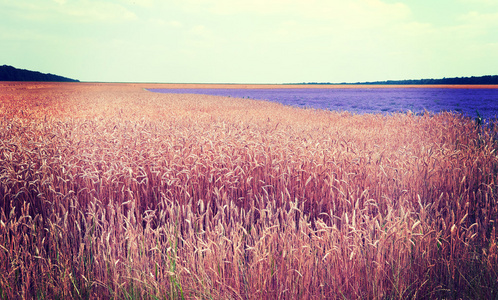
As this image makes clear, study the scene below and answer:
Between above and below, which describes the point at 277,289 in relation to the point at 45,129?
below

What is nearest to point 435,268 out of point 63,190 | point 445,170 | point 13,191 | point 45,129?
point 445,170

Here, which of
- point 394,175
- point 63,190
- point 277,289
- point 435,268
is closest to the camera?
point 277,289

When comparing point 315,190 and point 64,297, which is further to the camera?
point 315,190

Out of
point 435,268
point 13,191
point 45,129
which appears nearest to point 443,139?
point 435,268

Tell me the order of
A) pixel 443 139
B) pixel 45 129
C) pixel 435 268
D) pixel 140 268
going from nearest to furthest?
pixel 140 268
pixel 435 268
pixel 45 129
pixel 443 139

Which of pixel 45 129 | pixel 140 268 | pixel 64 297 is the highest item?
pixel 45 129

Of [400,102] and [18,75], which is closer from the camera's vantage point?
[400,102]

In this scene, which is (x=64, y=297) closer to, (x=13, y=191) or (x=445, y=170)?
(x=13, y=191)

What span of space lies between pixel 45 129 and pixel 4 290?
6.72 metres

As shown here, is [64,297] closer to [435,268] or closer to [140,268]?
[140,268]

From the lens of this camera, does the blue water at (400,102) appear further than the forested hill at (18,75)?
No

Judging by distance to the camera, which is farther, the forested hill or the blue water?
the forested hill

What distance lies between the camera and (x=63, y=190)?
3953 mm

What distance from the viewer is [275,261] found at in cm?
246
